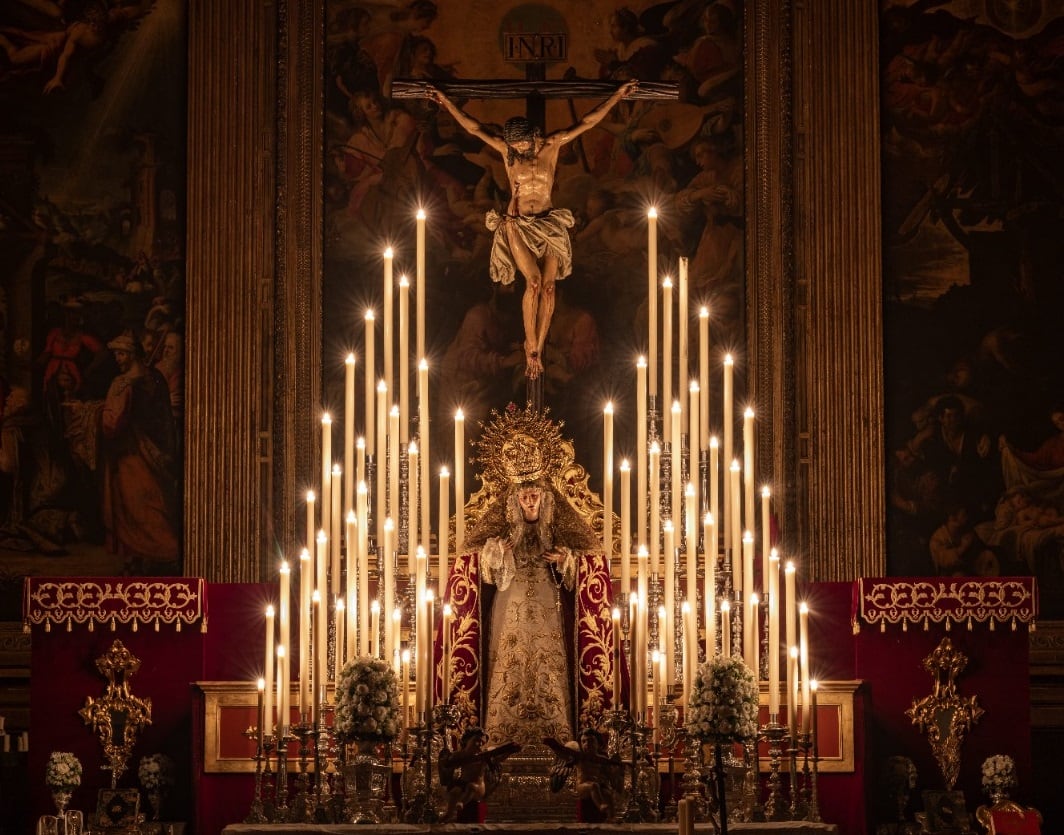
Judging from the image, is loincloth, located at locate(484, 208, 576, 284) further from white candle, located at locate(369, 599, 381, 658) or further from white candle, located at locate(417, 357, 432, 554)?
white candle, located at locate(369, 599, 381, 658)

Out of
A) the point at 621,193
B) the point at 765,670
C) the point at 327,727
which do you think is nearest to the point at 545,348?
the point at 621,193

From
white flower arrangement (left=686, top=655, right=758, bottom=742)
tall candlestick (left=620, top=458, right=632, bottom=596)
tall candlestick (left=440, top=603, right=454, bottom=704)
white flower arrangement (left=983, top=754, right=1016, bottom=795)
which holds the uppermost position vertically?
tall candlestick (left=620, top=458, right=632, bottom=596)

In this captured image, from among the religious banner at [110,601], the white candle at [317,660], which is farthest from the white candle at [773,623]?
the religious banner at [110,601]

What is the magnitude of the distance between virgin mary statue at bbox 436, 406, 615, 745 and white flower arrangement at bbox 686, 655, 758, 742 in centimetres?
170

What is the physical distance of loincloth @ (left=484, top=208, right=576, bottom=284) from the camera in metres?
11.6

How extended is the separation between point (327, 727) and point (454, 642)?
121cm

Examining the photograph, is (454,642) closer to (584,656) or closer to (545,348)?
(584,656)

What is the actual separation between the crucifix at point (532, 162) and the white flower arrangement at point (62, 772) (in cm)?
328

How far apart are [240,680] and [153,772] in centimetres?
68

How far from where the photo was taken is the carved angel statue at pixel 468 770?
357 inches

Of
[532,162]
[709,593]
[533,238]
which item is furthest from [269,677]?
[532,162]

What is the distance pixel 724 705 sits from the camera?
8.59 meters

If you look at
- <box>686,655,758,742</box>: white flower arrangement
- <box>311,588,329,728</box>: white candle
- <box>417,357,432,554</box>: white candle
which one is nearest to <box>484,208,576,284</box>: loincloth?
<box>417,357,432,554</box>: white candle

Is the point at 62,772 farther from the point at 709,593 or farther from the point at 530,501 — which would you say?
the point at 709,593
